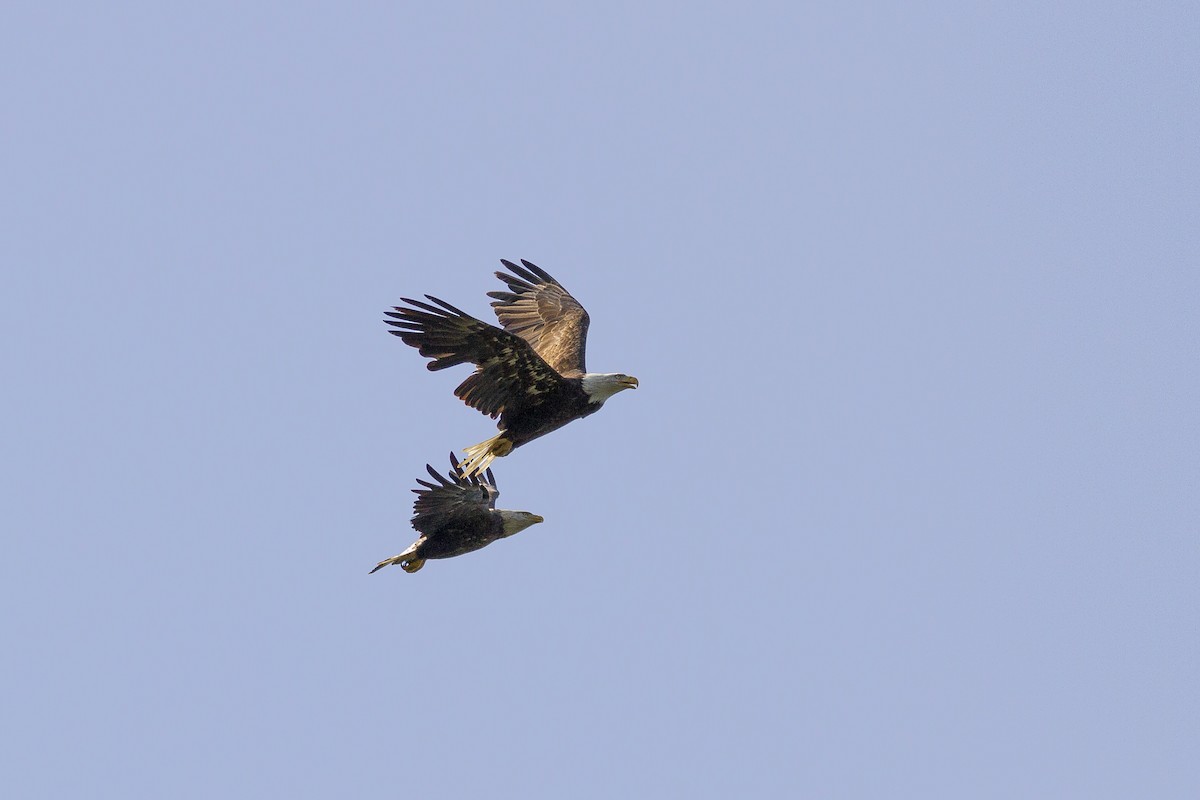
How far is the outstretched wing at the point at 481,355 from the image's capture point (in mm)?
14125

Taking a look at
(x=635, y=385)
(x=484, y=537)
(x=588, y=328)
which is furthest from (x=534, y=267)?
(x=484, y=537)

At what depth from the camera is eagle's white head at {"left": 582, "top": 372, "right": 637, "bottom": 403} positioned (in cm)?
1510

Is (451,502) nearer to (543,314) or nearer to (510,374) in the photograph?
(510,374)

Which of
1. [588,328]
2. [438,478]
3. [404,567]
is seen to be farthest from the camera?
[588,328]

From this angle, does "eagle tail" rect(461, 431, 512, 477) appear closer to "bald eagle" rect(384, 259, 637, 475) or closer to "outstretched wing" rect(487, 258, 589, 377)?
"bald eagle" rect(384, 259, 637, 475)

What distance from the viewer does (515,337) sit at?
47.2 ft

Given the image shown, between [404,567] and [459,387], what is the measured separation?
66.8 inches

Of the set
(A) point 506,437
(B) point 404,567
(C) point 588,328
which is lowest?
(B) point 404,567

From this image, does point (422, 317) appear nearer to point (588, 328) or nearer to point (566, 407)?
point (566, 407)

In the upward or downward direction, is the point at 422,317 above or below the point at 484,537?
above

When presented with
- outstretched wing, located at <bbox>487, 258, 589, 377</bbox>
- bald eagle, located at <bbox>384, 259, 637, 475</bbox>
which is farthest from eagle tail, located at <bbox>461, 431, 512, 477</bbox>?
outstretched wing, located at <bbox>487, 258, 589, 377</bbox>

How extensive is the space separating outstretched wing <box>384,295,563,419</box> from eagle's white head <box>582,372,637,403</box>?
1.03ft

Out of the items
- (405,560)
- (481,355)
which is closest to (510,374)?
(481,355)

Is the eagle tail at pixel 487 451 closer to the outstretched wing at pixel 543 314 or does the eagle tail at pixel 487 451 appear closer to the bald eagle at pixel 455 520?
the bald eagle at pixel 455 520
